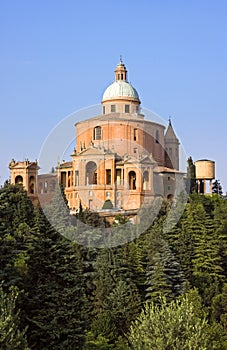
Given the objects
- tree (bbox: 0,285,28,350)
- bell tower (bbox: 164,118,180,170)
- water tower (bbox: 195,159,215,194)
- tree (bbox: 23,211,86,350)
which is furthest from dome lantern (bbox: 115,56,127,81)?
tree (bbox: 0,285,28,350)

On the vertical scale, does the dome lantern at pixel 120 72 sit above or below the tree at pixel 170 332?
above

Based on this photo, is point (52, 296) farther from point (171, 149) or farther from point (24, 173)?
point (171, 149)

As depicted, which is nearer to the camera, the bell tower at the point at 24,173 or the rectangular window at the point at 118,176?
the rectangular window at the point at 118,176

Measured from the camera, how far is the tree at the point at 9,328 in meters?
18.7

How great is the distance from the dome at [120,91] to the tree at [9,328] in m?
44.1

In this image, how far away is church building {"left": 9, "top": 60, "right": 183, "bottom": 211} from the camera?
54062mm

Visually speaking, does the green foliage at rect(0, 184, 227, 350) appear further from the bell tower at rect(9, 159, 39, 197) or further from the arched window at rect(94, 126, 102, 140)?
the arched window at rect(94, 126, 102, 140)

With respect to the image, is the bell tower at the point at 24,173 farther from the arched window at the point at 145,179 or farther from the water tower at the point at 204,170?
the water tower at the point at 204,170

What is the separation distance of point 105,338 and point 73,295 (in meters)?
2.99

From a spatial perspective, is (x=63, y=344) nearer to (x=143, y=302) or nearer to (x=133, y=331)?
(x=133, y=331)

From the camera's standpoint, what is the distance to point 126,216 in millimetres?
48969

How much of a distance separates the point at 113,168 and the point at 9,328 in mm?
36993

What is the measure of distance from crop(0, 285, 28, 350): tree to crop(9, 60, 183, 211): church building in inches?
1237

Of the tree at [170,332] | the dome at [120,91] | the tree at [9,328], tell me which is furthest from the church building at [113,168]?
the tree at [9,328]
